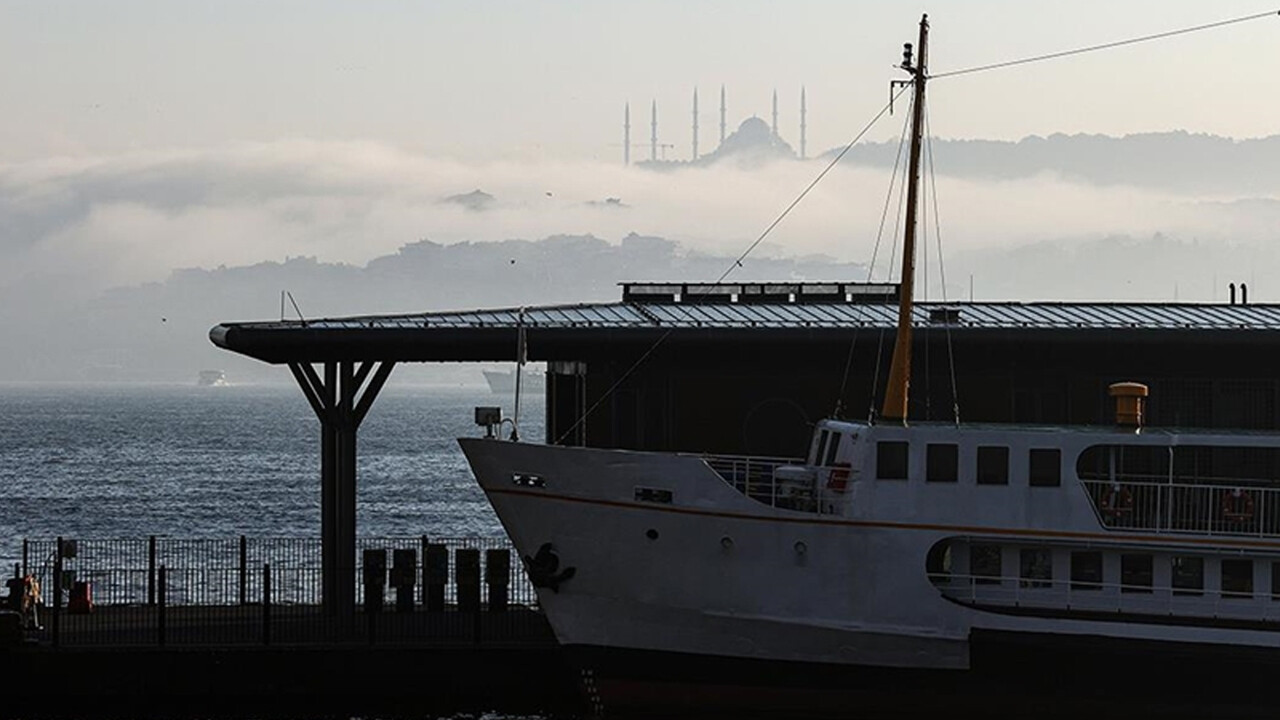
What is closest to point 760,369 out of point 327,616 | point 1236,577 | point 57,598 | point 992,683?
point 992,683

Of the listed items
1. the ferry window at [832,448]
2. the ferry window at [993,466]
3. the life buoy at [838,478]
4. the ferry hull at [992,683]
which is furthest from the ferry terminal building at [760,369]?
the ferry hull at [992,683]

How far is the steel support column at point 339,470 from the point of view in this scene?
45344mm

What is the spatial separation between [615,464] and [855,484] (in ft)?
13.9

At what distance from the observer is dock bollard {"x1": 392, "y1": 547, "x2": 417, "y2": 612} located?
150 ft

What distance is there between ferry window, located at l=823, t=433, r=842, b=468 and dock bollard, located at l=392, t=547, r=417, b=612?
8458 mm

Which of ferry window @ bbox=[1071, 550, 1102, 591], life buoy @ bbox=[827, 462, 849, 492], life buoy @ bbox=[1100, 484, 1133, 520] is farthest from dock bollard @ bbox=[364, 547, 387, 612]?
life buoy @ bbox=[1100, 484, 1133, 520]

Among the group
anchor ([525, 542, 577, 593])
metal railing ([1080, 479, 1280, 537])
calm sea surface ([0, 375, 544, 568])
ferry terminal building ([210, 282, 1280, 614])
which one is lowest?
calm sea surface ([0, 375, 544, 568])

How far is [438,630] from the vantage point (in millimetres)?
44781

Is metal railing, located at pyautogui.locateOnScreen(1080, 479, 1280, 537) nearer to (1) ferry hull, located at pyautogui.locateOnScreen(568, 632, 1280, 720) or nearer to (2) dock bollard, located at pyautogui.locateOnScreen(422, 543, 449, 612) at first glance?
(1) ferry hull, located at pyautogui.locateOnScreen(568, 632, 1280, 720)

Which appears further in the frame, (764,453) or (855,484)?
(764,453)

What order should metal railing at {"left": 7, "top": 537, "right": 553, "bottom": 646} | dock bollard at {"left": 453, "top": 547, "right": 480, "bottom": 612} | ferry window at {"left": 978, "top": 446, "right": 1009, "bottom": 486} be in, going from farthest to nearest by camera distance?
1. dock bollard at {"left": 453, "top": 547, "right": 480, "bottom": 612}
2. metal railing at {"left": 7, "top": 537, "right": 553, "bottom": 646}
3. ferry window at {"left": 978, "top": 446, "right": 1009, "bottom": 486}

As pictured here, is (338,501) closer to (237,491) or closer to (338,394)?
(338,394)

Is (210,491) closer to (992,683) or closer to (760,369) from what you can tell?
(760,369)

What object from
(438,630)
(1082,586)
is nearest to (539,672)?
(438,630)
